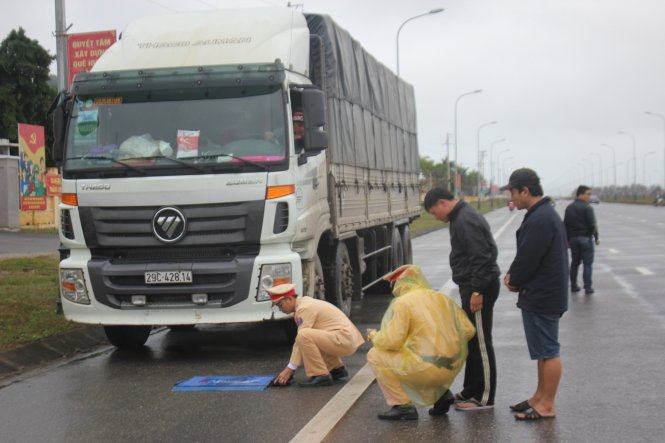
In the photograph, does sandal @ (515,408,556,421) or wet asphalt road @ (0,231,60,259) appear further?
wet asphalt road @ (0,231,60,259)

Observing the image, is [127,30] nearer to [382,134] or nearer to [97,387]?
[97,387]

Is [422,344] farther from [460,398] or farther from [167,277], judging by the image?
[167,277]

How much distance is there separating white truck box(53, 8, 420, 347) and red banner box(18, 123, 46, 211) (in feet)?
74.5

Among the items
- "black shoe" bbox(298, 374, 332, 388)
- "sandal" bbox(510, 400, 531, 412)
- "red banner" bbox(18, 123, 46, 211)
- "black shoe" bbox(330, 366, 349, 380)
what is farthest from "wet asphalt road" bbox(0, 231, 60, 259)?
"sandal" bbox(510, 400, 531, 412)

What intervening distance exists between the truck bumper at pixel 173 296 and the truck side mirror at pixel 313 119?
1.05 meters

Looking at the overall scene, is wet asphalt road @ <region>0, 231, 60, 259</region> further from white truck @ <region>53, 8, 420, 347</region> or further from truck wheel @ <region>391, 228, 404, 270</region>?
white truck @ <region>53, 8, 420, 347</region>

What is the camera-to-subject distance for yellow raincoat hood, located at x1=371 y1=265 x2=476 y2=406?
629 centimetres

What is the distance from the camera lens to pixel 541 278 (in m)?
6.33

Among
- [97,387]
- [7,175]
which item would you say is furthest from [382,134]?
[7,175]

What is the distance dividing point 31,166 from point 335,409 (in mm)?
28001

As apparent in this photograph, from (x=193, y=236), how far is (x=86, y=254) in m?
1.22

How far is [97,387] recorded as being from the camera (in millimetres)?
8055

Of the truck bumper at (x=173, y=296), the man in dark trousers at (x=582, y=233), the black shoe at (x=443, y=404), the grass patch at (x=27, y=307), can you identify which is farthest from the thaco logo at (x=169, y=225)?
the man in dark trousers at (x=582, y=233)

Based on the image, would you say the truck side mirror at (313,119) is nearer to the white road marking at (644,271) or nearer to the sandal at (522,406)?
the sandal at (522,406)
